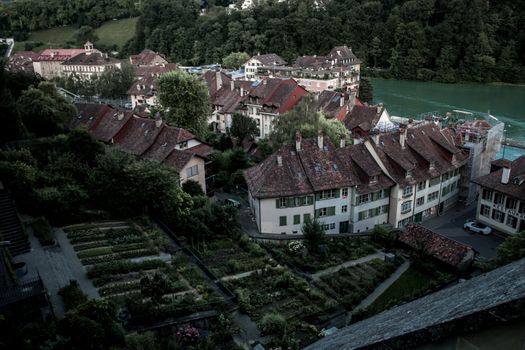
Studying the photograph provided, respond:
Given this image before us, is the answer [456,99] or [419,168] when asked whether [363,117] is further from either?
[456,99]

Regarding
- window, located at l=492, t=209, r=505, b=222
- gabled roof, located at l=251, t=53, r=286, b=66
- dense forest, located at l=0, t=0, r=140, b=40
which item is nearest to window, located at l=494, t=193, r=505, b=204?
window, located at l=492, t=209, r=505, b=222

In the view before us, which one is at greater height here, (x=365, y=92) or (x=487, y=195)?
(x=365, y=92)

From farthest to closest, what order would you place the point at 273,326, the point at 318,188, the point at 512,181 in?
the point at 512,181, the point at 318,188, the point at 273,326

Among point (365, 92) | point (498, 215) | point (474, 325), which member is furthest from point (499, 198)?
point (365, 92)

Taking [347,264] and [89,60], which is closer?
[347,264]

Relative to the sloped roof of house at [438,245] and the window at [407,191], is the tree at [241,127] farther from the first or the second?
the sloped roof of house at [438,245]

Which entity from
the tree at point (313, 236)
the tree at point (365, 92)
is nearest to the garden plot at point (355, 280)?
the tree at point (313, 236)
